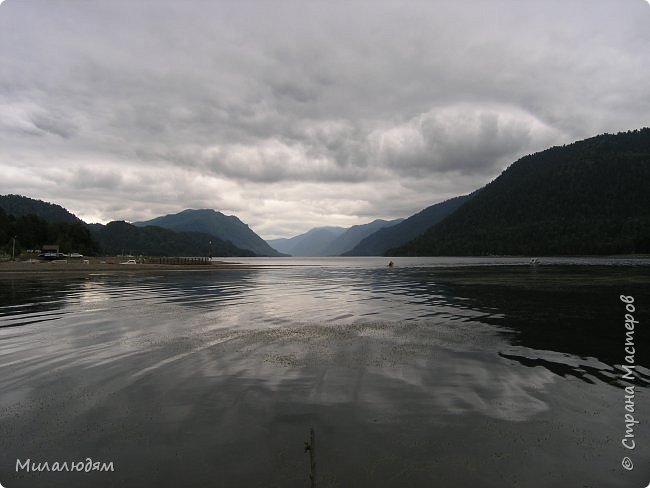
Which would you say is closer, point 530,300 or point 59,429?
point 59,429

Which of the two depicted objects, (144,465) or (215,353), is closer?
(144,465)

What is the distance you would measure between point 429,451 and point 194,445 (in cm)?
540

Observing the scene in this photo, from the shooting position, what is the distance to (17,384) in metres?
12.6

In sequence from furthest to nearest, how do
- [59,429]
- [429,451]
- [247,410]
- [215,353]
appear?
[215,353] → [247,410] → [59,429] → [429,451]

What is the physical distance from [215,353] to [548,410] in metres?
12.9

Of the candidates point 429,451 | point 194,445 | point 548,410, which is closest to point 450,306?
point 548,410

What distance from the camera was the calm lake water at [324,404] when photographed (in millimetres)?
7699

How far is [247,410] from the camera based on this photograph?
10500mm

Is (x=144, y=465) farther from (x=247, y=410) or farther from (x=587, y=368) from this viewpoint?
(x=587, y=368)

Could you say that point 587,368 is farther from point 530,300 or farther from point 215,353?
point 530,300

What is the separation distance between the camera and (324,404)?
11.0 metres

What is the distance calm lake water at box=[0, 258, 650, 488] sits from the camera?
770 centimetres

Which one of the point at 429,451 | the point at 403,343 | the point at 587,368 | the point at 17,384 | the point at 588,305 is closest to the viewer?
the point at 429,451

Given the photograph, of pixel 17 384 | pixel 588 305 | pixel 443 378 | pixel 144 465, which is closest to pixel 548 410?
pixel 443 378
